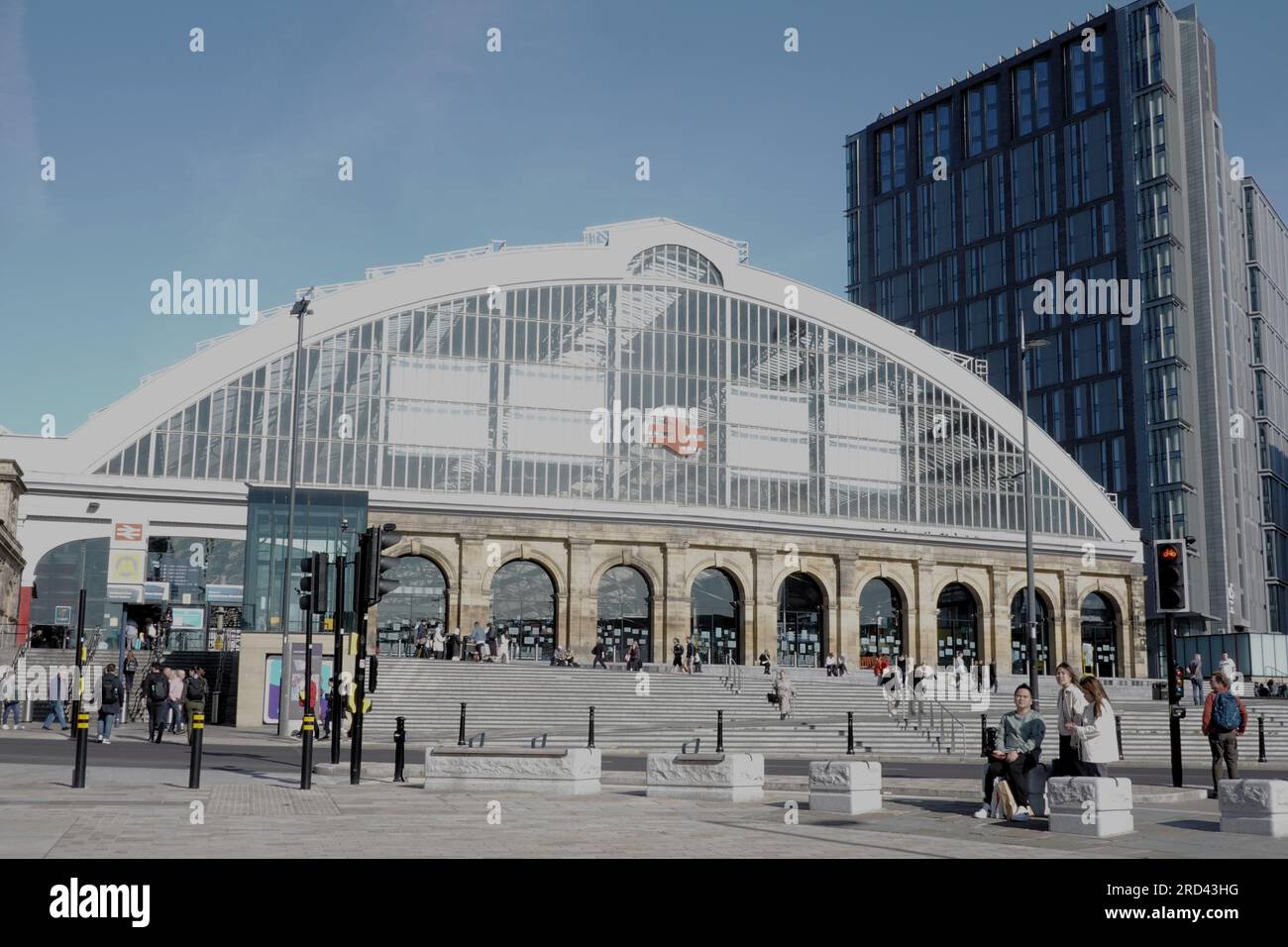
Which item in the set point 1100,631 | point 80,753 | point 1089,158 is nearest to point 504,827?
point 80,753

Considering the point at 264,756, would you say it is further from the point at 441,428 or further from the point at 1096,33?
the point at 1096,33

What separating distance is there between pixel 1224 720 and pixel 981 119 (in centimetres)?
9489

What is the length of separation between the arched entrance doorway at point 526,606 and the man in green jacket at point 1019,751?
4039cm

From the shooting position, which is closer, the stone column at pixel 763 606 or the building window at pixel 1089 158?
the stone column at pixel 763 606

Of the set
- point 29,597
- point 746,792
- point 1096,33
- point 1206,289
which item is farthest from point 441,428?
point 1096,33

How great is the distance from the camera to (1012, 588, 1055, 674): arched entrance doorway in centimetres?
6481

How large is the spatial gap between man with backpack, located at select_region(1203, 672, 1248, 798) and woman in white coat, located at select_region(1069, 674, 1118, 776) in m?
3.17

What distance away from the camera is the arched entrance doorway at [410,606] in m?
54.3

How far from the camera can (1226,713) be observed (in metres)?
18.7

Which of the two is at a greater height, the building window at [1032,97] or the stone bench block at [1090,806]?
the building window at [1032,97]

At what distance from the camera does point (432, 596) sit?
55.2 metres

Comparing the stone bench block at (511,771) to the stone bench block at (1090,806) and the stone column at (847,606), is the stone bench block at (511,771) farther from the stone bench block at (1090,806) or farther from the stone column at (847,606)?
the stone column at (847,606)

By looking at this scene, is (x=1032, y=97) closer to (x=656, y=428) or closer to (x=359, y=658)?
(x=656, y=428)

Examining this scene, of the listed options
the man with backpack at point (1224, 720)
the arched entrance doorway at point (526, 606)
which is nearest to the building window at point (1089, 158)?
the arched entrance doorway at point (526, 606)
